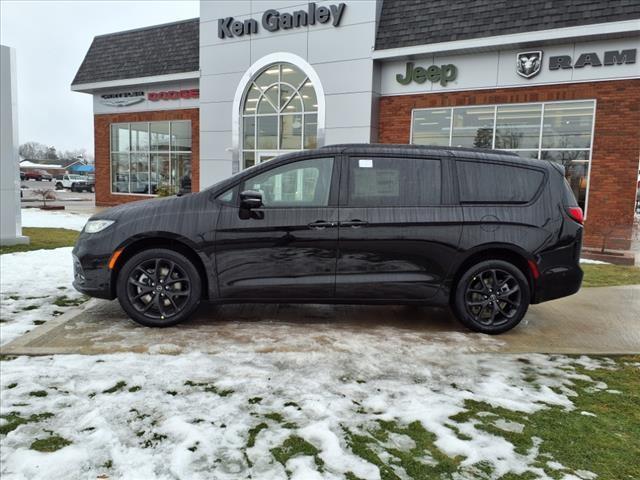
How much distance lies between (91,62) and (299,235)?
2089cm

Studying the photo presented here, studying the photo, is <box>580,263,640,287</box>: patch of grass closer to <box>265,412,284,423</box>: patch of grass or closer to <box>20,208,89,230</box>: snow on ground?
<box>265,412,284,423</box>: patch of grass

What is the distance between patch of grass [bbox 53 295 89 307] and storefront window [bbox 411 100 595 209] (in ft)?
37.5

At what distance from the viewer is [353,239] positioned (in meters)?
4.91

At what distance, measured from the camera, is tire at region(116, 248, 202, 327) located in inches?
193

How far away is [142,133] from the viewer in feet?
72.9

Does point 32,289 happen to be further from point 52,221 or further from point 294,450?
point 52,221

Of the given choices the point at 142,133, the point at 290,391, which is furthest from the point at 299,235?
the point at 142,133

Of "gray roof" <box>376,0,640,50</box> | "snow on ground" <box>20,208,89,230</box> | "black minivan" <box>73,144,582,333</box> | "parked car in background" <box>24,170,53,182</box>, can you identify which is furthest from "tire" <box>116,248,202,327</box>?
"parked car in background" <box>24,170,53,182</box>

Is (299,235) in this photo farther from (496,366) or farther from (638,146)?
(638,146)

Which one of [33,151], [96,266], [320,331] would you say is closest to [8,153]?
[96,266]

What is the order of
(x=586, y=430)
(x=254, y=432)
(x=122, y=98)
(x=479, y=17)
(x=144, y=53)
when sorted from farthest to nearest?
1. (x=122, y=98)
2. (x=144, y=53)
3. (x=479, y=17)
4. (x=586, y=430)
5. (x=254, y=432)

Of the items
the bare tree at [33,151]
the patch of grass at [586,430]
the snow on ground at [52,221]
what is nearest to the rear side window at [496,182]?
the patch of grass at [586,430]

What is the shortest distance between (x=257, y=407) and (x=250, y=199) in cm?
211

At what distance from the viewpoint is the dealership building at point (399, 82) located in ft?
41.1
